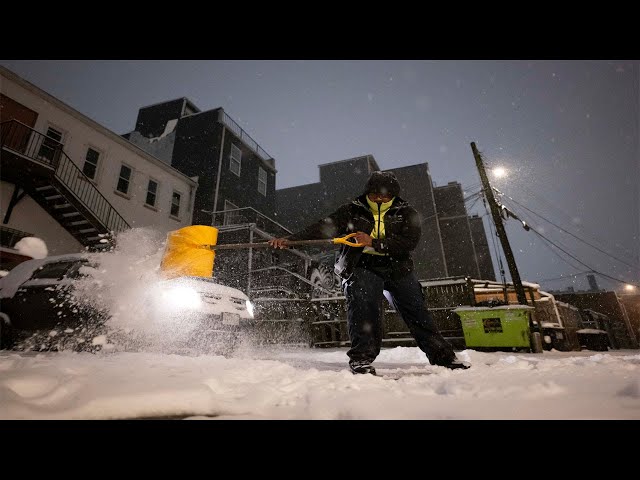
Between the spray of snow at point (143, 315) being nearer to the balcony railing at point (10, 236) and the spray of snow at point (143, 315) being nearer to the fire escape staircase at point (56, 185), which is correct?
the fire escape staircase at point (56, 185)

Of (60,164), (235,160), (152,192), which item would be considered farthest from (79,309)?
(235,160)

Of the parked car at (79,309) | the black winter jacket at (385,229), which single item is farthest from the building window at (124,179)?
the black winter jacket at (385,229)

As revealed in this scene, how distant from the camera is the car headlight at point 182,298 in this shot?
421 centimetres

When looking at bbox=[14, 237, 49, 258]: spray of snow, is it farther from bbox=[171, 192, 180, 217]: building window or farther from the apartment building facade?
bbox=[171, 192, 180, 217]: building window

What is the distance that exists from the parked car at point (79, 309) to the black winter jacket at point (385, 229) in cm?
208

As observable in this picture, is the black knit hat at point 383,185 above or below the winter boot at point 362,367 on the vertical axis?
above

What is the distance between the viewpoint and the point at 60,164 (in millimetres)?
11344

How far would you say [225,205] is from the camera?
17375 mm

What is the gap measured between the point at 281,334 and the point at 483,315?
19.3 ft

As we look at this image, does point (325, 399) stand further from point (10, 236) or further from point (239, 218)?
point (239, 218)

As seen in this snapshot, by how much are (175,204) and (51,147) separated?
217 inches
